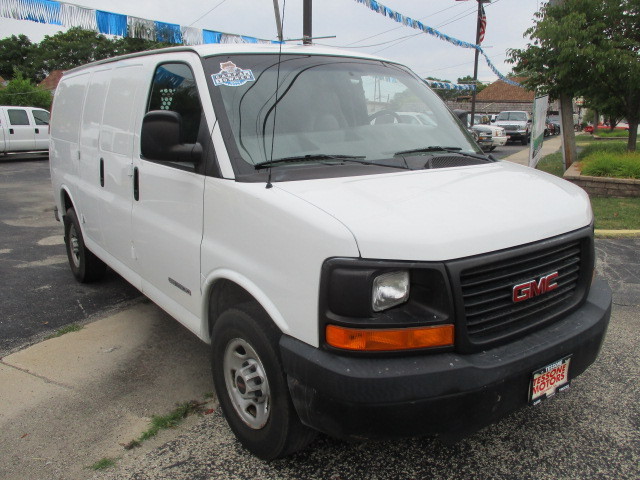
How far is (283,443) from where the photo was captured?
2494 millimetres

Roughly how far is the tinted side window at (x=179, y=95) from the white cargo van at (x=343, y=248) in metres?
0.01

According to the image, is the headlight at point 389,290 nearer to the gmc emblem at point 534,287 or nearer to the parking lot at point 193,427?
the gmc emblem at point 534,287

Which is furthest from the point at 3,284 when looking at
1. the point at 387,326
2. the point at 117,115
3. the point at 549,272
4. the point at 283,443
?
the point at 549,272

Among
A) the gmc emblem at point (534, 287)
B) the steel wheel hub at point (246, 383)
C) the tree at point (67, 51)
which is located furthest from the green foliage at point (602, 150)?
the tree at point (67, 51)

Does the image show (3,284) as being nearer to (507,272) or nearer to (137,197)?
(137,197)

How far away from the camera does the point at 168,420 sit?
3.11m

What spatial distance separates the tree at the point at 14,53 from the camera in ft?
202

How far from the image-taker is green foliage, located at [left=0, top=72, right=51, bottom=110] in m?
26.4

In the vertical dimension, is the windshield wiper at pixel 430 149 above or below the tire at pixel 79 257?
above

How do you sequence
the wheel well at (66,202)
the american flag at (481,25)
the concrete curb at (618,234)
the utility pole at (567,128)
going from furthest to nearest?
the american flag at (481,25), the utility pole at (567,128), the concrete curb at (618,234), the wheel well at (66,202)

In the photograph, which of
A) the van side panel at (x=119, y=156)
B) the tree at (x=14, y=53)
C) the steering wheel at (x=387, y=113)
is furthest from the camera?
the tree at (x=14, y=53)

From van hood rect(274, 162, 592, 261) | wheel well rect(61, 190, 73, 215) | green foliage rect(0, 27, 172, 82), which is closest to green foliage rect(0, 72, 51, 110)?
green foliage rect(0, 27, 172, 82)

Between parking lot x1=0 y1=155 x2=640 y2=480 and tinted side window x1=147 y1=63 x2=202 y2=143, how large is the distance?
→ 1.66 m

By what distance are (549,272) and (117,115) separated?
10.4 ft
